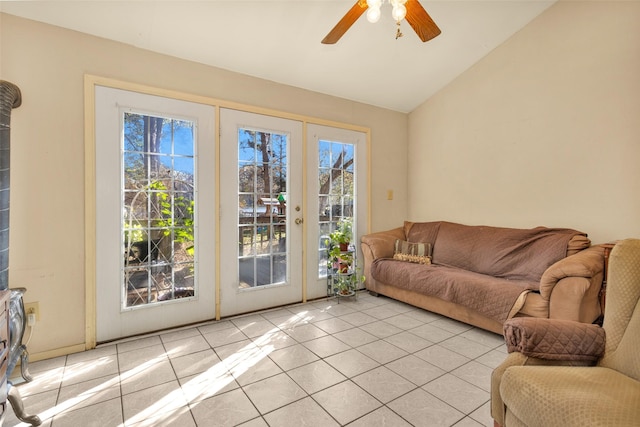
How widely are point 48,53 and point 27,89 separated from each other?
0.97 feet

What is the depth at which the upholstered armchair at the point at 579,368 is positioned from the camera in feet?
3.35

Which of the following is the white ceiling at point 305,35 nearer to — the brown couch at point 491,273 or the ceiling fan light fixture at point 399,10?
the ceiling fan light fixture at point 399,10

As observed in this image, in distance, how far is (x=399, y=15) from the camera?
1666 millimetres

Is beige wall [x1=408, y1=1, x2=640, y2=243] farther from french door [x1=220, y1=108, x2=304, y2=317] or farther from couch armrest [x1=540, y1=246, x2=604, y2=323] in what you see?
french door [x1=220, y1=108, x2=304, y2=317]

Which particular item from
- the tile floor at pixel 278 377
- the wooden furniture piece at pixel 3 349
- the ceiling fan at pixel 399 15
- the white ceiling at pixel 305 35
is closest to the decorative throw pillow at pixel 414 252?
the tile floor at pixel 278 377

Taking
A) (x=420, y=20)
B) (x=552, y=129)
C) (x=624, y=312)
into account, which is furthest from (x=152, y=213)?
(x=552, y=129)

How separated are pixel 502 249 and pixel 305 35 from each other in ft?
8.68

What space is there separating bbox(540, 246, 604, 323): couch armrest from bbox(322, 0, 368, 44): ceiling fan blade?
85.3 inches

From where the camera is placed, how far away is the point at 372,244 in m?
3.57

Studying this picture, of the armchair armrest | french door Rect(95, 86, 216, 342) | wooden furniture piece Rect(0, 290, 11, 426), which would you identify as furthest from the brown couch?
wooden furniture piece Rect(0, 290, 11, 426)

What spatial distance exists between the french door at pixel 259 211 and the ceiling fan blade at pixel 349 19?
1253 mm

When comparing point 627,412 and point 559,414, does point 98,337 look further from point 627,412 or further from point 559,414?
point 627,412

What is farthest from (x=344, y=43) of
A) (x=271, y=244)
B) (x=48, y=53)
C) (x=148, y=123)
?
(x=48, y=53)

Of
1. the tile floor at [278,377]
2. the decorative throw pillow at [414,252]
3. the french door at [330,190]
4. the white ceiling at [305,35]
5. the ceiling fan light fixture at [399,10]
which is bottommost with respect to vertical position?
the tile floor at [278,377]
